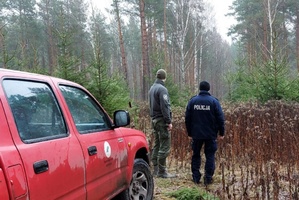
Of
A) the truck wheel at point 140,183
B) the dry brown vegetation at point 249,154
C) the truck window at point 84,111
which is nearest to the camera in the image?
the truck window at point 84,111

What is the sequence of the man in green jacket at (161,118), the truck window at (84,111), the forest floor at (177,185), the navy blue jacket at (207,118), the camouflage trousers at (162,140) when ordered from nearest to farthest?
the truck window at (84,111) < the forest floor at (177,185) < the navy blue jacket at (207,118) < the man in green jacket at (161,118) < the camouflage trousers at (162,140)

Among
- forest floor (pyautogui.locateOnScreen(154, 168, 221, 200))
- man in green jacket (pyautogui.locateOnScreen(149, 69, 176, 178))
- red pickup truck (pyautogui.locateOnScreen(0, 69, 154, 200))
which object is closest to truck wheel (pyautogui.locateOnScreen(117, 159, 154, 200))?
Result: red pickup truck (pyautogui.locateOnScreen(0, 69, 154, 200))

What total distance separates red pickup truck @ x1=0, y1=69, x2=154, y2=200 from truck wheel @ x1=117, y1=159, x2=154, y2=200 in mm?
74

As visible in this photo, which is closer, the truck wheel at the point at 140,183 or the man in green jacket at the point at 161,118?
the truck wheel at the point at 140,183

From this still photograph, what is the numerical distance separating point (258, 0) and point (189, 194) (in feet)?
95.1

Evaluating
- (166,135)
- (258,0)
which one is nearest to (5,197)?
(166,135)

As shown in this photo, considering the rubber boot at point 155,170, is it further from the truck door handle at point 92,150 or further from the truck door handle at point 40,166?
the truck door handle at point 40,166

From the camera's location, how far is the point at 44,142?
2.46 metres

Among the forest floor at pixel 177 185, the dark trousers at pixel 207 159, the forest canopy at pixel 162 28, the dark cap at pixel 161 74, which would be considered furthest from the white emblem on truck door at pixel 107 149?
the forest canopy at pixel 162 28

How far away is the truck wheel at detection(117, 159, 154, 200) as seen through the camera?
4.21m

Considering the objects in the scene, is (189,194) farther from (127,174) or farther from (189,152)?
(189,152)

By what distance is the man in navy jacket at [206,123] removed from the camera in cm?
580

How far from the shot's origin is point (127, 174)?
3.90 m

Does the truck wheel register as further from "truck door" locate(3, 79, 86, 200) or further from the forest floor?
"truck door" locate(3, 79, 86, 200)
